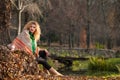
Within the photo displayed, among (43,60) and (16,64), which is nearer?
(16,64)

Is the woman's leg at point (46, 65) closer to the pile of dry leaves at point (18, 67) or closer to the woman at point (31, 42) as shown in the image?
the woman at point (31, 42)

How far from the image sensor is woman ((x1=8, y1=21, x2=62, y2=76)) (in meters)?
9.33

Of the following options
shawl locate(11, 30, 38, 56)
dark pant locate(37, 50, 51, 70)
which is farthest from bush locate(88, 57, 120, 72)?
shawl locate(11, 30, 38, 56)

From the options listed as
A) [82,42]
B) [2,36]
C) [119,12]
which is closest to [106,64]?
[2,36]

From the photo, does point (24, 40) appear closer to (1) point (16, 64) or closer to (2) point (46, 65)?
(2) point (46, 65)

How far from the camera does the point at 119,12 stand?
1224 inches

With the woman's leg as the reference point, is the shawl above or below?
above

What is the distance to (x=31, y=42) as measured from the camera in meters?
9.62

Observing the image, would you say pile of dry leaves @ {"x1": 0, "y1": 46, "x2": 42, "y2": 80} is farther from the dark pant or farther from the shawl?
the shawl

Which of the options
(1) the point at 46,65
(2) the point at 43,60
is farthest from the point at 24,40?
(1) the point at 46,65

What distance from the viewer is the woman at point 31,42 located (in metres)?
9.33

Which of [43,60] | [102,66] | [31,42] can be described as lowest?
[102,66]

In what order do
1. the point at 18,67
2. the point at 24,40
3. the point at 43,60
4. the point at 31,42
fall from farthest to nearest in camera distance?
1. the point at 31,42
2. the point at 24,40
3. the point at 43,60
4. the point at 18,67

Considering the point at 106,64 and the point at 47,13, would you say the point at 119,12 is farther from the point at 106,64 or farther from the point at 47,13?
the point at 47,13
